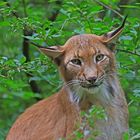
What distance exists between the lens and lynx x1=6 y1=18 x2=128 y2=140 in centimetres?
795

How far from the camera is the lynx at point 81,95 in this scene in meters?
7.95

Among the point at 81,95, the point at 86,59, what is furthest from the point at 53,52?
the point at 81,95

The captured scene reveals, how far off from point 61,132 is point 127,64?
138 centimetres

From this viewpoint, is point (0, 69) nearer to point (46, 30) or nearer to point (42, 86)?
point (46, 30)

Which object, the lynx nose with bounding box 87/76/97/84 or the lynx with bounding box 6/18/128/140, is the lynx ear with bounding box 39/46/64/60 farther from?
the lynx nose with bounding box 87/76/97/84

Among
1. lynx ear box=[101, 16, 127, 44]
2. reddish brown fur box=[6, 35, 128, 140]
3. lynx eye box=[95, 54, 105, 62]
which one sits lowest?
reddish brown fur box=[6, 35, 128, 140]

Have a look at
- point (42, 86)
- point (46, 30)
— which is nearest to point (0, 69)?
point (46, 30)

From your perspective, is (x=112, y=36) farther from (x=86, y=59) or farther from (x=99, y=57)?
(x=86, y=59)

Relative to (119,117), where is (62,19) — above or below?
above

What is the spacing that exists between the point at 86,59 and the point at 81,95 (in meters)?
0.46

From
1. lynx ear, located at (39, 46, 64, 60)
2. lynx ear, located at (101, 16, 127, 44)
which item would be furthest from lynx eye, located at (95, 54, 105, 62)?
lynx ear, located at (39, 46, 64, 60)

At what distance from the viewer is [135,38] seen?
30.1 feet

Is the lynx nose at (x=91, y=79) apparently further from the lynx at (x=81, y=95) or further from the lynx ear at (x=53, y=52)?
the lynx ear at (x=53, y=52)

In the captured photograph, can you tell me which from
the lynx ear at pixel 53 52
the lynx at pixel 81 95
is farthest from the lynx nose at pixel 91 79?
the lynx ear at pixel 53 52
